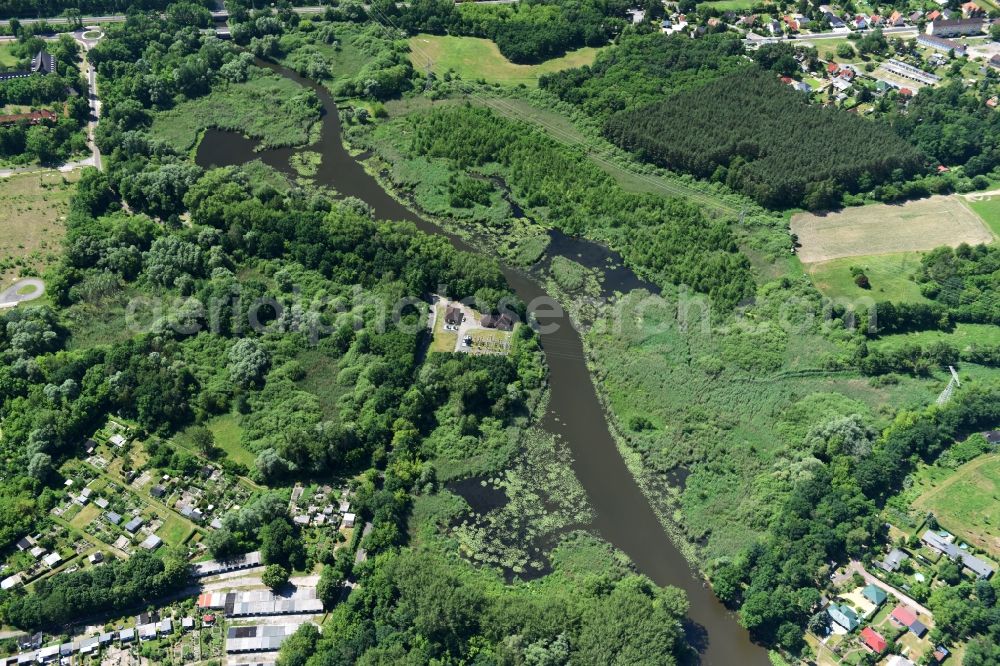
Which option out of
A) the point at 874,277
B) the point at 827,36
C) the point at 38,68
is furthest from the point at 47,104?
the point at 827,36

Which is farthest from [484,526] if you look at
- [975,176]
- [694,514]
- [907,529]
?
[975,176]

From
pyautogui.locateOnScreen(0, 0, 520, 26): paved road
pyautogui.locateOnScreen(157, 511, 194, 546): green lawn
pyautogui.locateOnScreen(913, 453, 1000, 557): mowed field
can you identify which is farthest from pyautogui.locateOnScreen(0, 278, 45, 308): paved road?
pyautogui.locateOnScreen(913, 453, 1000, 557): mowed field

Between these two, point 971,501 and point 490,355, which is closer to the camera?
point 971,501

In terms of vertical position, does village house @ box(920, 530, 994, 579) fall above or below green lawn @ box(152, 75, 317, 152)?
below

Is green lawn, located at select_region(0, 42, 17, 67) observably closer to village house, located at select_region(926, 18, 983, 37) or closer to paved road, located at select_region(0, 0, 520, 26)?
paved road, located at select_region(0, 0, 520, 26)

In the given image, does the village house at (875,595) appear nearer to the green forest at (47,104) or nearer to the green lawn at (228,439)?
the green lawn at (228,439)

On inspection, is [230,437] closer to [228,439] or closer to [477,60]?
[228,439]
